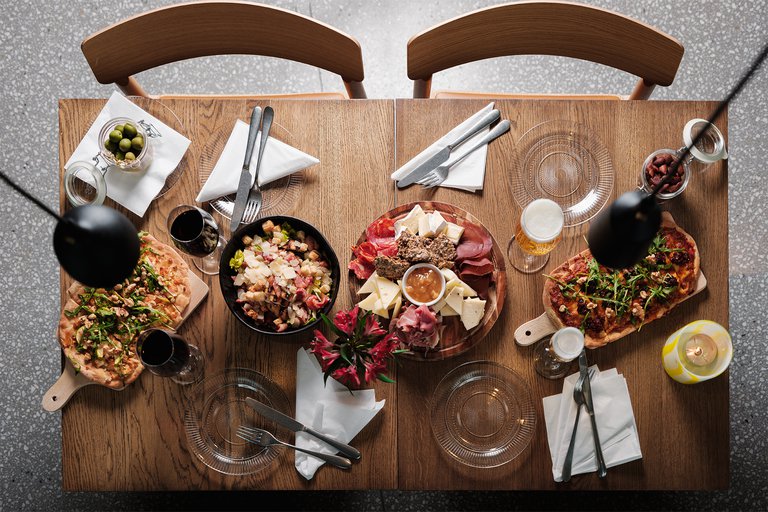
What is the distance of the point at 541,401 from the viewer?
1308 millimetres

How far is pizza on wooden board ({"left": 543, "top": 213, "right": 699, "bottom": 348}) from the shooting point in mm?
1274

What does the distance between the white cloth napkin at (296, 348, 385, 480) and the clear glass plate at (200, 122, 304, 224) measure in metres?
0.34

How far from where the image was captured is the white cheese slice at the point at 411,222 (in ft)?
4.15

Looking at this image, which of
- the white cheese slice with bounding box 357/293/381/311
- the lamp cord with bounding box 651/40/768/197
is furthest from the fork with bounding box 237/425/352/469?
the lamp cord with bounding box 651/40/768/197

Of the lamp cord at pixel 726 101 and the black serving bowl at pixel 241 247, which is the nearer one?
the lamp cord at pixel 726 101

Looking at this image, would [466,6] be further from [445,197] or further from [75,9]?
[75,9]

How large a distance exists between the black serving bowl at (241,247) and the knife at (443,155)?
246 mm

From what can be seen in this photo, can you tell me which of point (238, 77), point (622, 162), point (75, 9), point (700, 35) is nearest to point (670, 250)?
point (622, 162)

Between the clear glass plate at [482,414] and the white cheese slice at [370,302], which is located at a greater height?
the white cheese slice at [370,302]

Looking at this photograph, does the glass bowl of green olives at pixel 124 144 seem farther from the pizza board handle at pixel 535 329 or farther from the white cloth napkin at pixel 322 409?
the pizza board handle at pixel 535 329

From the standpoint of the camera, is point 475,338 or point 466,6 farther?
point 466,6

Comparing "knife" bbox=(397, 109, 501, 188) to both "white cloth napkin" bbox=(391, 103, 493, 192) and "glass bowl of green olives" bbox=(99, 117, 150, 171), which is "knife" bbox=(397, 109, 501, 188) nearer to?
"white cloth napkin" bbox=(391, 103, 493, 192)

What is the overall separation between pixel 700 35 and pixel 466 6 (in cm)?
89

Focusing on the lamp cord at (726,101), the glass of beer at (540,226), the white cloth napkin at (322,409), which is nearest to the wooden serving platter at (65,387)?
the white cloth napkin at (322,409)
